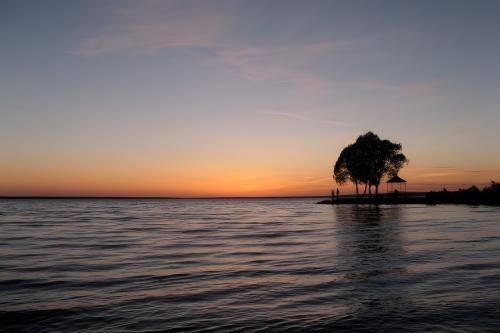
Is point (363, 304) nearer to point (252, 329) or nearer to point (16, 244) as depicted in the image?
point (252, 329)

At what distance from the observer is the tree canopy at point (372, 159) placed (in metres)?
90.8

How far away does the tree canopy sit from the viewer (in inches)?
3573

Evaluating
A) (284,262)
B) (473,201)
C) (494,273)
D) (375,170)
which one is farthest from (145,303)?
(375,170)

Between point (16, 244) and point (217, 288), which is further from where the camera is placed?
point (16, 244)

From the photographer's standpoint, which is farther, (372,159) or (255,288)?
(372,159)

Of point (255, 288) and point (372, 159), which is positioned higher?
point (372, 159)

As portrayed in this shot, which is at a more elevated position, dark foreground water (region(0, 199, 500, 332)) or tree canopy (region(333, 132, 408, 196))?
tree canopy (region(333, 132, 408, 196))

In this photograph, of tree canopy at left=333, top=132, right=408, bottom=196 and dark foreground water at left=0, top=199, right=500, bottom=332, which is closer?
dark foreground water at left=0, top=199, right=500, bottom=332

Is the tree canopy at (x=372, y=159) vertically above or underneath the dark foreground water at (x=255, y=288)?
above

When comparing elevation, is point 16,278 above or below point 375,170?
below

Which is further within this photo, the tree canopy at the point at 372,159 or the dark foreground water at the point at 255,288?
the tree canopy at the point at 372,159

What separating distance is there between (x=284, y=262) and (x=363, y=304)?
6167 mm

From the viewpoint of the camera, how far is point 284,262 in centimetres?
1457

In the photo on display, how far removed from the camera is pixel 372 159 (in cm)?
9069
